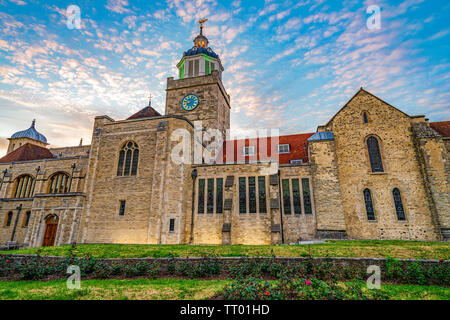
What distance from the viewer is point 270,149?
1019 inches

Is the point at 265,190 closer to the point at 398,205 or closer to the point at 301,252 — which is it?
the point at 301,252

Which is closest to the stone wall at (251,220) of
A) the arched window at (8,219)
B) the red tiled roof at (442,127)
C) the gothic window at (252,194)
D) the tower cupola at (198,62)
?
the gothic window at (252,194)

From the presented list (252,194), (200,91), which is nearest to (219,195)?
(252,194)

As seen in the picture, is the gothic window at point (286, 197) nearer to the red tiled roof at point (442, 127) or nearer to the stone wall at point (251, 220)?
the stone wall at point (251, 220)

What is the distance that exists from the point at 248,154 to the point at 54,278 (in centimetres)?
2017

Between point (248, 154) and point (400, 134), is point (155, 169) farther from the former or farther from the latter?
point (400, 134)

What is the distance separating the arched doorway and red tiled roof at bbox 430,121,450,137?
119 ft

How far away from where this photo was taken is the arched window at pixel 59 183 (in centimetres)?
2631

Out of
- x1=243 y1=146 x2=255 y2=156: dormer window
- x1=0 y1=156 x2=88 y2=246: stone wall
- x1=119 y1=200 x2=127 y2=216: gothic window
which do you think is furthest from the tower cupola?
x1=119 y1=200 x2=127 y2=216: gothic window

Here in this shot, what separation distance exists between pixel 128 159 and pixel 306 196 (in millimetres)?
17353

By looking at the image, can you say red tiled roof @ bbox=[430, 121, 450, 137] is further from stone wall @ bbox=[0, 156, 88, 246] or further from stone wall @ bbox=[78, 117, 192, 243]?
stone wall @ bbox=[0, 156, 88, 246]

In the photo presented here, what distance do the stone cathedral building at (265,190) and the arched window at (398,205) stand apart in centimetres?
8

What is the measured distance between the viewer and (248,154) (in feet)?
85.2
